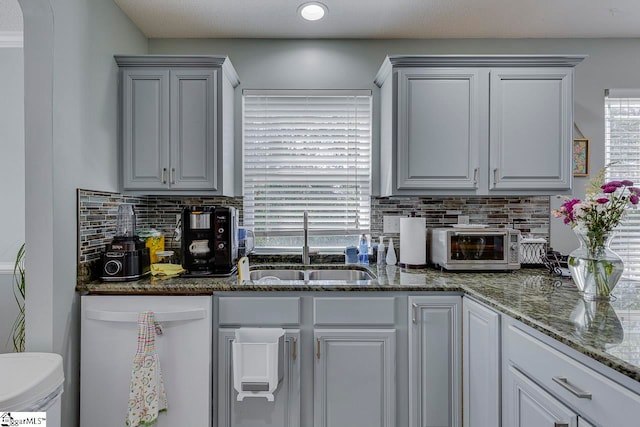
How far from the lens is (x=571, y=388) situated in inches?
42.6

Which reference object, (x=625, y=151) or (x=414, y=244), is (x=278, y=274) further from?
(x=625, y=151)

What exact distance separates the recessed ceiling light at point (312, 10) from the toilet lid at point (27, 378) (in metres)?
2.25

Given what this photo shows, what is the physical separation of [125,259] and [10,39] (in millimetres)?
1897

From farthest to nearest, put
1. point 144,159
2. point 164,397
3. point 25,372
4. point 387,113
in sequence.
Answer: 1. point 387,113
2. point 144,159
3. point 164,397
4. point 25,372

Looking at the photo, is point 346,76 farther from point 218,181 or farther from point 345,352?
point 345,352

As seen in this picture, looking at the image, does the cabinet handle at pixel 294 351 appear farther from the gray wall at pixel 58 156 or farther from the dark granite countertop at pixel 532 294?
the gray wall at pixel 58 156

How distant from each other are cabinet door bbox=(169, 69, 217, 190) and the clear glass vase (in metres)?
1.96

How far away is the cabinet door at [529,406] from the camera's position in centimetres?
113

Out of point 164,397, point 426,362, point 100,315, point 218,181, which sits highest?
point 218,181

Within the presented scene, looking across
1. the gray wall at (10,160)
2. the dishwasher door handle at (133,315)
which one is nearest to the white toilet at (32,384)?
the dishwasher door handle at (133,315)

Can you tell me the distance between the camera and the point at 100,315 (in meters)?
1.82

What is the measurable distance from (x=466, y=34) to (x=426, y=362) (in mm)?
2227

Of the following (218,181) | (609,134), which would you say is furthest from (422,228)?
(609,134)

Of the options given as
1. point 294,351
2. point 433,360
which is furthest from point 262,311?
point 433,360
